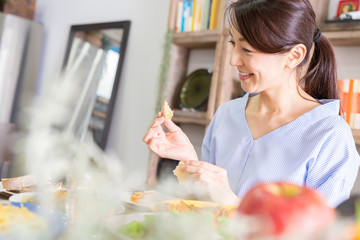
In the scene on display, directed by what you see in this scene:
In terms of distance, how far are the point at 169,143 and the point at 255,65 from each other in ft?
1.28

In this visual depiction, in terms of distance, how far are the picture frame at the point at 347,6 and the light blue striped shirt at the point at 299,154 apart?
962 millimetres

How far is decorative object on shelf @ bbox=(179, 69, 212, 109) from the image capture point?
264 cm

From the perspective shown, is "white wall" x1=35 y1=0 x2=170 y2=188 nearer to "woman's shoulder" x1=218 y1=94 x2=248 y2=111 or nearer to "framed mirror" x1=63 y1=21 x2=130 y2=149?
"framed mirror" x1=63 y1=21 x2=130 y2=149

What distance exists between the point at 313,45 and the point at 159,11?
2.01 metres

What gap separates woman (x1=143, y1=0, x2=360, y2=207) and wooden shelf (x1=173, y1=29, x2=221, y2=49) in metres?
1.03

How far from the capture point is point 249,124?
150 cm

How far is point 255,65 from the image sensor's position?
49.7 inches

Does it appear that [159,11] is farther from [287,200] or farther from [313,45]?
[287,200]

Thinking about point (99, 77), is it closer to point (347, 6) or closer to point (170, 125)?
point (347, 6)

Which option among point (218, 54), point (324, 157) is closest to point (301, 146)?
point (324, 157)

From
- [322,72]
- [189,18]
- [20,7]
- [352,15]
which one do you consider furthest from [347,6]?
[20,7]

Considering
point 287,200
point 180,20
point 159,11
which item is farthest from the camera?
point 159,11

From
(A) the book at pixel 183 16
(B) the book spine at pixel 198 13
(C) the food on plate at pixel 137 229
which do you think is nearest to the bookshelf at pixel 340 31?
(B) the book spine at pixel 198 13

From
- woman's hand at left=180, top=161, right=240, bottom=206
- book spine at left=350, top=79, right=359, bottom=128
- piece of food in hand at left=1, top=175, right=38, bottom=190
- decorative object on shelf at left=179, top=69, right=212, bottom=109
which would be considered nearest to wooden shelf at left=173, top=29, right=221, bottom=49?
decorative object on shelf at left=179, top=69, right=212, bottom=109
